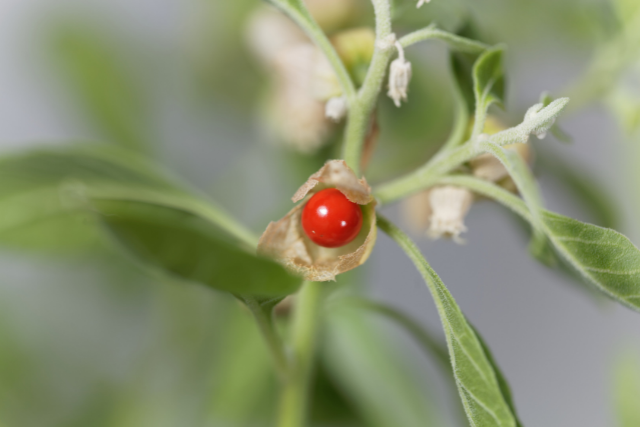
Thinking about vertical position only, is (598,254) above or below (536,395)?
below

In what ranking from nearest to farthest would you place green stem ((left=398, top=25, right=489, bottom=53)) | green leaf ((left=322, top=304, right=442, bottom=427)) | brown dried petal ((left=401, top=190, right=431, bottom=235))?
green stem ((left=398, top=25, right=489, bottom=53)) < brown dried petal ((left=401, top=190, right=431, bottom=235)) < green leaf ((left=322, top=304, right=442, bottom=427))

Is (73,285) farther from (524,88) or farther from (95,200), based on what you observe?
(524,88)

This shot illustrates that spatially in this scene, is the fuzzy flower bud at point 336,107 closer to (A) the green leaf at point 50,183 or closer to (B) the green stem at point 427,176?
(B) the green stem at point 427,176

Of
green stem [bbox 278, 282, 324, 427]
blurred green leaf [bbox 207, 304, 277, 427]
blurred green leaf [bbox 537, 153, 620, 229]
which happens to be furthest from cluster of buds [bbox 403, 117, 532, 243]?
blurred green leaf [bbox 207, 304, 277, 427]

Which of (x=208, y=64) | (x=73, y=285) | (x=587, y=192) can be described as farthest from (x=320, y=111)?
(x=73, y=285)

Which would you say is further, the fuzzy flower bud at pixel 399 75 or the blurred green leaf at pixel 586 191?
the blurred green leaf at pixel 586 191

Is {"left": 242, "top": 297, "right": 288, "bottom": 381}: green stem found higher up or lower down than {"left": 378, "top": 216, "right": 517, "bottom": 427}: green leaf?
higher up


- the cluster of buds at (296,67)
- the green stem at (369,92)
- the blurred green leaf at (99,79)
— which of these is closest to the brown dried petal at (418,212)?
the cluster of buds at (296,67)

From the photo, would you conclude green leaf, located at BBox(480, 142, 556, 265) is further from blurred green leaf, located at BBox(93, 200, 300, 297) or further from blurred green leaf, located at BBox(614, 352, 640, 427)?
blurred green leaf, located at BBox(614, 352, 640, 427)
